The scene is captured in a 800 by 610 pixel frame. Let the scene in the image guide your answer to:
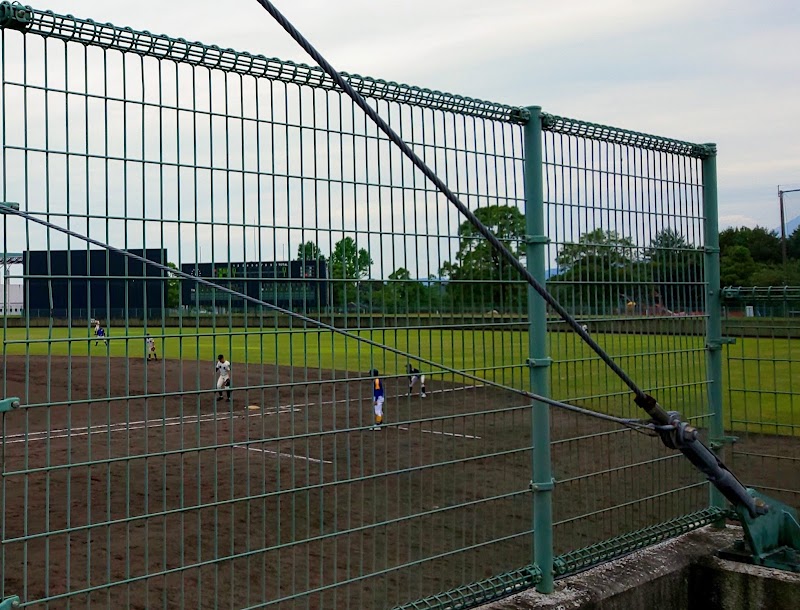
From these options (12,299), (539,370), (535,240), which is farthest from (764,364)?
(12,299)

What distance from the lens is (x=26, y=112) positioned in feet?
9.37

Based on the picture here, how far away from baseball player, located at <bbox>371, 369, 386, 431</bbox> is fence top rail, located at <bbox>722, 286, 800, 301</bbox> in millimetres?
3192

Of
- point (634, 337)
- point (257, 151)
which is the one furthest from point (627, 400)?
point (257, 151)

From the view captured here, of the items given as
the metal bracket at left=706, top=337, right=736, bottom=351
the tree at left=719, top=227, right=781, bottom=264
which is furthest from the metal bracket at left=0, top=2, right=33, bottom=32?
the tree at left=719, top=227, right=781, bottom=264

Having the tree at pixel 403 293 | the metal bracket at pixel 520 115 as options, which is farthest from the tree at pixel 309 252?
the metal bracket at pixel 520 115

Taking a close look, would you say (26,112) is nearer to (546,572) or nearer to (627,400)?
(546,572)

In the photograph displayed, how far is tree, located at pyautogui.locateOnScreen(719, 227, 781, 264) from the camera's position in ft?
235

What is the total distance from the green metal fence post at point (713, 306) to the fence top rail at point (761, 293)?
0.28 ft

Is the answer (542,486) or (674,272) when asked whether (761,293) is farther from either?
(542,486)

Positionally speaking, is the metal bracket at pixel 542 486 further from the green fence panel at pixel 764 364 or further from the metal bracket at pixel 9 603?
the metal bracket at pixel 9 603

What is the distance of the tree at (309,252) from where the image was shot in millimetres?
3609

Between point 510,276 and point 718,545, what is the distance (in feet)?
8.44

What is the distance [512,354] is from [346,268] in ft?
3.96

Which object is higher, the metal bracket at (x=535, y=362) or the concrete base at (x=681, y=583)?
the metal bracket at (x=535, y=362)
